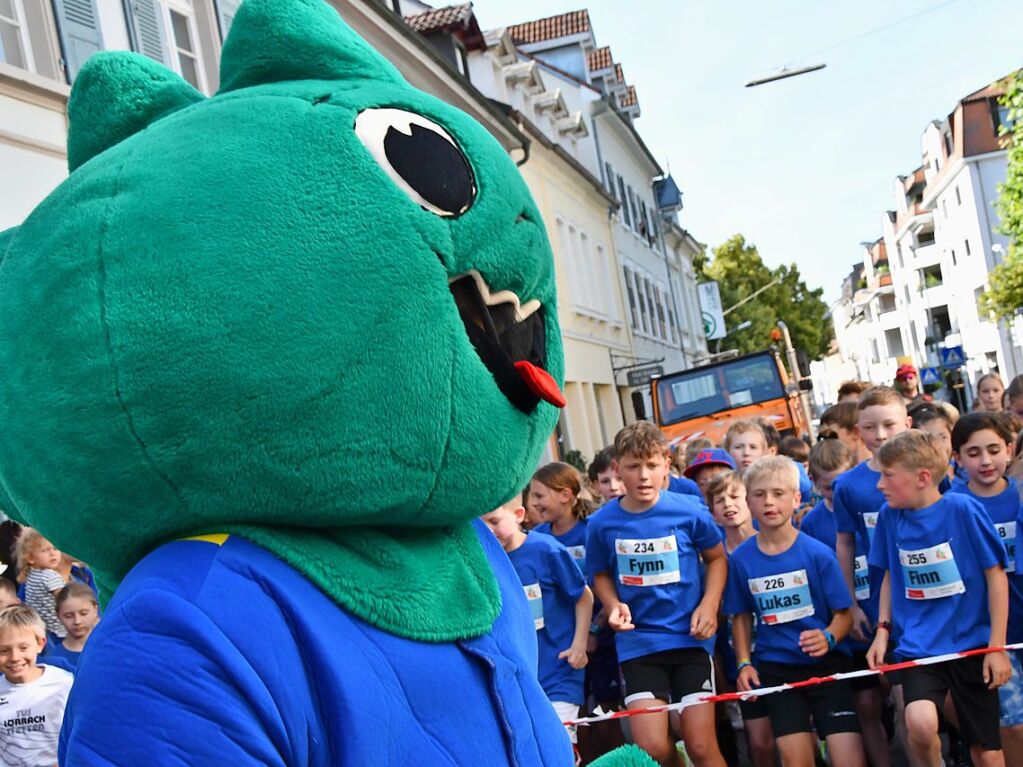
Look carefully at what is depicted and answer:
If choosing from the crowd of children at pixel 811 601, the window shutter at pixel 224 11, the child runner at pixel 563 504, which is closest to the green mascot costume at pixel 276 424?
the crowd of children at pixel 811 601

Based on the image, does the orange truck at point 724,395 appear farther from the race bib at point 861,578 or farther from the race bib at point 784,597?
the race bib at point 784,597

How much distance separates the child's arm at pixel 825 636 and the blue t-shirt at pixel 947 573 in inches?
12.0

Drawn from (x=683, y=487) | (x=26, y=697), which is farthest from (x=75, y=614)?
(x=683, y=487)

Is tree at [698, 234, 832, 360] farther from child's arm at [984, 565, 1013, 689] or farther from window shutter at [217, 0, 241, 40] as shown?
child's arm at [984, 565, 1013, 689]

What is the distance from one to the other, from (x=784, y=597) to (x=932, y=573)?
2.43ft

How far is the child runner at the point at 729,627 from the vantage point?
233 inches

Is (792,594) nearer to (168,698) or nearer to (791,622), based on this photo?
(791,622)

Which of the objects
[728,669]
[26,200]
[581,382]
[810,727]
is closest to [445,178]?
[810,727]

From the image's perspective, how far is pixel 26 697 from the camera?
5.29 metres

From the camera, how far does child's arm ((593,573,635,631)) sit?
18.9 ft

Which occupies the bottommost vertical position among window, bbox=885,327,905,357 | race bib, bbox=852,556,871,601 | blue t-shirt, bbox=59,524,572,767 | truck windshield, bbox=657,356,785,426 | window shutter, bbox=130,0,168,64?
race bib, bbox=852,556,871,601

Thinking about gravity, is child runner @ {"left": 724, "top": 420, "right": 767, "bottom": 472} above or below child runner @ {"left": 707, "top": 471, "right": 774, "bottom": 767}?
above

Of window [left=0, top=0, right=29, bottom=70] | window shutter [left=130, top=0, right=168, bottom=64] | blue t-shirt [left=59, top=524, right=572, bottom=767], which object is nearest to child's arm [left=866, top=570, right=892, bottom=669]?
blue t-shirt [left=59, top=524, right=572, bottom=767]

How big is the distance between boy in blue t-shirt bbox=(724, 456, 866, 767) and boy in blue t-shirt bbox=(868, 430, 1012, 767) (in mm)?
342
